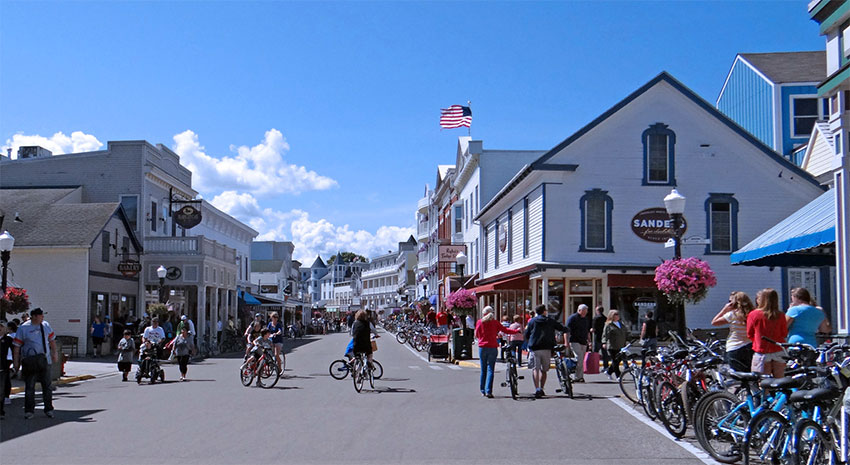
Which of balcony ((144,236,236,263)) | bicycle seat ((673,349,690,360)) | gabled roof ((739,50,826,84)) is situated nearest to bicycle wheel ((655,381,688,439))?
bicycle seat ((673,349,690,360))

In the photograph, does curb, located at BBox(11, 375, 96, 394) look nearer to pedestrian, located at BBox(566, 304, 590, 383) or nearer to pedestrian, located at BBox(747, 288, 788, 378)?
pedestrian, located at BBox(566, 304, 590, 383)

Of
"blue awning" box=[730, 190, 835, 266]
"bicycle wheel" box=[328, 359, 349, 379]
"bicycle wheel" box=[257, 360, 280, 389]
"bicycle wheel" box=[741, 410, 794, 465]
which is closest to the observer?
"bicycle wheel" box=[741, 410, 794, 465]

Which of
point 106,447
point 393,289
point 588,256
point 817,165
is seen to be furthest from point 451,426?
point 393,289

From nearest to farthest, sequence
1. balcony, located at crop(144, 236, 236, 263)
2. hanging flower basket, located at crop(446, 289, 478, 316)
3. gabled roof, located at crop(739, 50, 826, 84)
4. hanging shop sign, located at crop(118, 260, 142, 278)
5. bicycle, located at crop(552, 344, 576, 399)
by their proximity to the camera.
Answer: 1. bicycle, located at crop(552, 344, 576, 399)
2. hanging flower basket, located at crop(446, 289, 478, 316)
3. hanging shop sign, located at crop(118, 260, 142, 278)
4. gabled roof, located at crop(739, 50, 826, 84)
5. balcony, located at crop(144, 236, 236, 263)

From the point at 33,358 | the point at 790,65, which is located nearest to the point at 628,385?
the point at 33,358

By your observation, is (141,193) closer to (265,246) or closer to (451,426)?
(451,426)

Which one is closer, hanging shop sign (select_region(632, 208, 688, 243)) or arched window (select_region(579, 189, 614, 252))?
arched window (select_region(579, 189, 614, 252))

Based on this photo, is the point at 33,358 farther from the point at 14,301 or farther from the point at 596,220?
the point at 596,220

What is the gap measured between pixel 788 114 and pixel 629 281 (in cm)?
1320

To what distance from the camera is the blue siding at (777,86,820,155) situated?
3516 centimetres

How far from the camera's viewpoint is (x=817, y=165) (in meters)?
30.2

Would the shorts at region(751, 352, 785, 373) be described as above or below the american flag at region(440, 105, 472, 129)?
below

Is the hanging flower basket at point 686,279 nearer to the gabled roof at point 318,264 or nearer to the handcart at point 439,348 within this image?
the handcart at point 439,348

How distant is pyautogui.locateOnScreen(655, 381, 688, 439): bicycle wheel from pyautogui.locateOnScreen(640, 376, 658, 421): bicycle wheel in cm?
38
